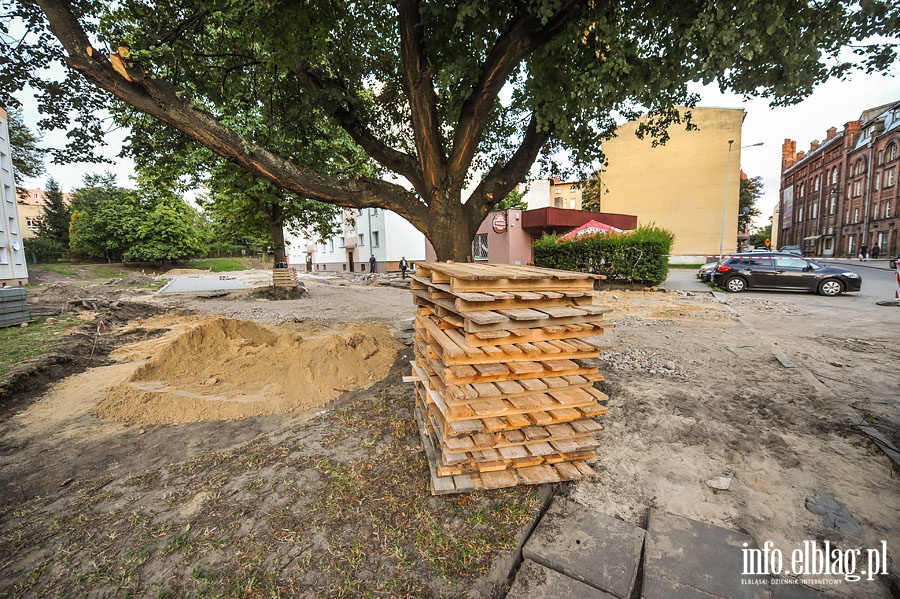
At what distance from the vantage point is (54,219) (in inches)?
1444

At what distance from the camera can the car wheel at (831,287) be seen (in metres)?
11.7

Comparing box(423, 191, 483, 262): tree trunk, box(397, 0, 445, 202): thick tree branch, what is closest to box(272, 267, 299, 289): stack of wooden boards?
box(423, 191, 483, 262): tree trunk

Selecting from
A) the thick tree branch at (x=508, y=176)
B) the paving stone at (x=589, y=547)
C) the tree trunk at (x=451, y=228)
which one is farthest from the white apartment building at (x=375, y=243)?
the paving stone at (x=589, y=547)

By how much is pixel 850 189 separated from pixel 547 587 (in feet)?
203

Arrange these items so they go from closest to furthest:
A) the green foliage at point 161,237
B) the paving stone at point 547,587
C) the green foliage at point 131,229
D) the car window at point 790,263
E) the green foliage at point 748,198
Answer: the paving stone at point 547,587 < the car window at point 790,263 < the green foliage at point 131,229 < the green foliage at point 161,237 < the green foliage at point 748,198

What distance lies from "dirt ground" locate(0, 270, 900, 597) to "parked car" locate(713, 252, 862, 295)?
8.28 metres

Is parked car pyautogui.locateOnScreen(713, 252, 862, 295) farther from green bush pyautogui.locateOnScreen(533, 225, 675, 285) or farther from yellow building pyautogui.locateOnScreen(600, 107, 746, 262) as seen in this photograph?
yellow building pyautogui.locateOnScreen(600, 107, 746, 262)

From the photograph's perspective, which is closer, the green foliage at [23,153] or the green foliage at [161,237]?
the green foliage at [23,153]

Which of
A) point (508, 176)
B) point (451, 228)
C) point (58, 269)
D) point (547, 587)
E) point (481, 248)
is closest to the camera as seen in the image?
point (547, 587)

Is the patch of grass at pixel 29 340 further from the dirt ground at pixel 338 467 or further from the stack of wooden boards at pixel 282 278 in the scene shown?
the stack of wooden boards at pixel 282 278

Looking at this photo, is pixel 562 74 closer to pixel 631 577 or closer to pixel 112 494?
pixel 631 577

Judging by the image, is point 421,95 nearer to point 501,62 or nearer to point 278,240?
point 501,62

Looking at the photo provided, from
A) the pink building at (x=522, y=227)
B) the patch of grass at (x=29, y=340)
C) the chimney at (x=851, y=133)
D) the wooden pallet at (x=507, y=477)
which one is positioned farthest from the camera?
the chimney at (x=851, y=133)

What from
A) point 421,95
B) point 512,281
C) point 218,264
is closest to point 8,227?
point 218,264
